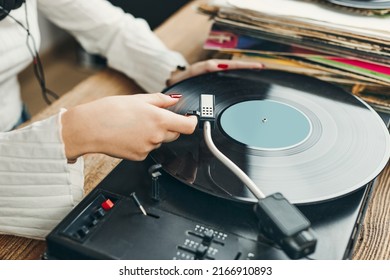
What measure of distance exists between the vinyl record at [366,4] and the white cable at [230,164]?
442 millimetres

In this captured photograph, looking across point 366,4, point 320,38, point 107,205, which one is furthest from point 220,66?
point 107,205

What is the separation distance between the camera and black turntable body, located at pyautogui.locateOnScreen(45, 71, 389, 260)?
0.60m

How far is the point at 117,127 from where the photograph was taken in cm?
67

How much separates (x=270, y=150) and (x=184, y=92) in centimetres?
21

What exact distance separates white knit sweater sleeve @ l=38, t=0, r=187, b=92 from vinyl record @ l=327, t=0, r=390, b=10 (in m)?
0.34

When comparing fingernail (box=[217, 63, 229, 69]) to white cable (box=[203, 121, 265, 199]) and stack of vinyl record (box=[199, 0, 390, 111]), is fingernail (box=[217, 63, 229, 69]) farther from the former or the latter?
white cable (box=[203, 121, 265, 199])

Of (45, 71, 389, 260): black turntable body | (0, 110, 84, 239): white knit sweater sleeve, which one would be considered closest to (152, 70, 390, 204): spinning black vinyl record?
(45, 71, 389, 260): black turntable body

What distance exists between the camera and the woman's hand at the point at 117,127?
67 centimetres

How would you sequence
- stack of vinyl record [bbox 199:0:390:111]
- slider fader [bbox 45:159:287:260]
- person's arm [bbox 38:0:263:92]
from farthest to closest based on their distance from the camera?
person's arm [bbox 38:0:263:92], stack of vinyl record [bbox 199:0:390:111], slider fader [bbox 45:159:287:260]

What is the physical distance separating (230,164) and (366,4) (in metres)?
0.52

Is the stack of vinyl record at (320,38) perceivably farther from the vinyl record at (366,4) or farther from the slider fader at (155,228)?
the slider fader at (155,228)

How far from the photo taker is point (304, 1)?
1038 mm

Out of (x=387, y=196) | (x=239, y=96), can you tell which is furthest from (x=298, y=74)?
(x=387, y=196)
